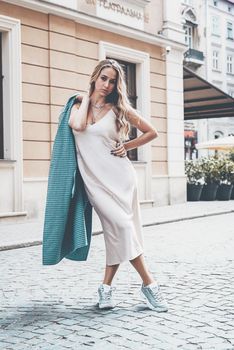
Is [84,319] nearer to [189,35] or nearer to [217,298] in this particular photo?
[217,298]

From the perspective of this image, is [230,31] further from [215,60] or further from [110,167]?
[110,167]

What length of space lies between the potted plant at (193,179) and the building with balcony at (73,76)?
144 cm

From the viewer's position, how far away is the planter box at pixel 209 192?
17.9 meters

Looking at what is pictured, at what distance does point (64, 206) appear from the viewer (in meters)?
4.04

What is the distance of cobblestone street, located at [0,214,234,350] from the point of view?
3.38 m

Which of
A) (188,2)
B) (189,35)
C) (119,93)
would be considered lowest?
(119,93)

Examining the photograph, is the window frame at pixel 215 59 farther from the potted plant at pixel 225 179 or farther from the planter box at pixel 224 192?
the planter box at pixel 224 192

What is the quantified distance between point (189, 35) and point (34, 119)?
1490 inches

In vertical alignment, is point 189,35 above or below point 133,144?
above

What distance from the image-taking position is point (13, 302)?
4.44m

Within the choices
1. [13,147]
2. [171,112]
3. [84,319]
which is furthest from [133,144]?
[171,112]

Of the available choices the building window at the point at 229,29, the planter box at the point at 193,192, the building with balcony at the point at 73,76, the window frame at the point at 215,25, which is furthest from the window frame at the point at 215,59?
the building with balcony at the point at 73,76

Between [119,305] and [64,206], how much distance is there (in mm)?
891

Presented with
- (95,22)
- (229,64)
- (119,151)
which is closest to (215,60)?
(229,64)
